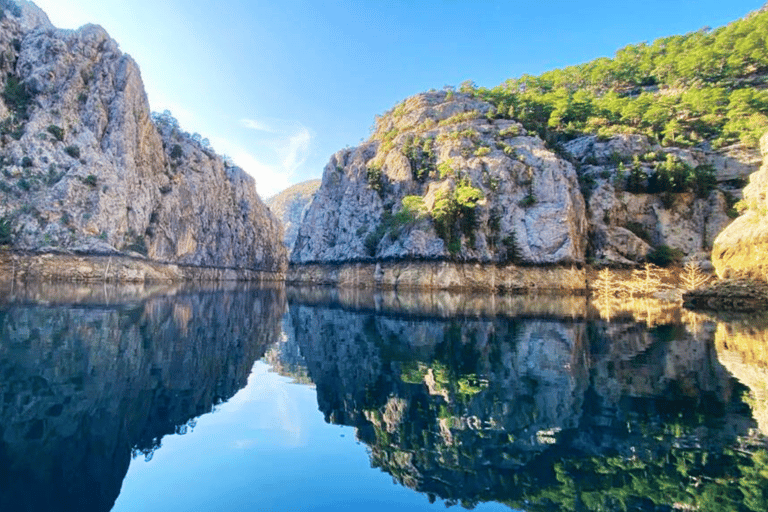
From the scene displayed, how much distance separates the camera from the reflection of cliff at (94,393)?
255 inches

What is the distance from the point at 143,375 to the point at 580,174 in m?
82.1

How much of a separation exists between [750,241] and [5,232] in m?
102

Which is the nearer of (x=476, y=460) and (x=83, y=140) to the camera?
(x=476, y=460)

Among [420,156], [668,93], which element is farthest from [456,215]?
[668,93]

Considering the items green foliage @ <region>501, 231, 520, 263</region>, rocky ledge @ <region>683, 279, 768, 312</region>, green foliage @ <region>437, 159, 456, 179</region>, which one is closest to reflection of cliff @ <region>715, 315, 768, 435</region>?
rocky ledge @ <region>683, 279, 768, 312</region>

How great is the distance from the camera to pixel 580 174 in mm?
76250

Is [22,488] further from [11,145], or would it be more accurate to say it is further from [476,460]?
[11,145]

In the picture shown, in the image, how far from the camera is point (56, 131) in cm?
7581

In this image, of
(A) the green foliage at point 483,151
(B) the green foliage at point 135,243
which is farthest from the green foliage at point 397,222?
(B) the green foliage at point 135,243

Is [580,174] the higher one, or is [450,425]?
[580,174]

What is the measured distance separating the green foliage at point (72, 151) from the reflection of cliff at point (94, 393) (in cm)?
6975

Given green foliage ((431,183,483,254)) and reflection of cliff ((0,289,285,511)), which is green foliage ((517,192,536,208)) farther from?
reflection of cliff ((0,289,285,511))

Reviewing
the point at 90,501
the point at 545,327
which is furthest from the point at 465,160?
the point at 90,501

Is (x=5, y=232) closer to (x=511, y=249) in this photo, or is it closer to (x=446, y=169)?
(x=446, y=169)
